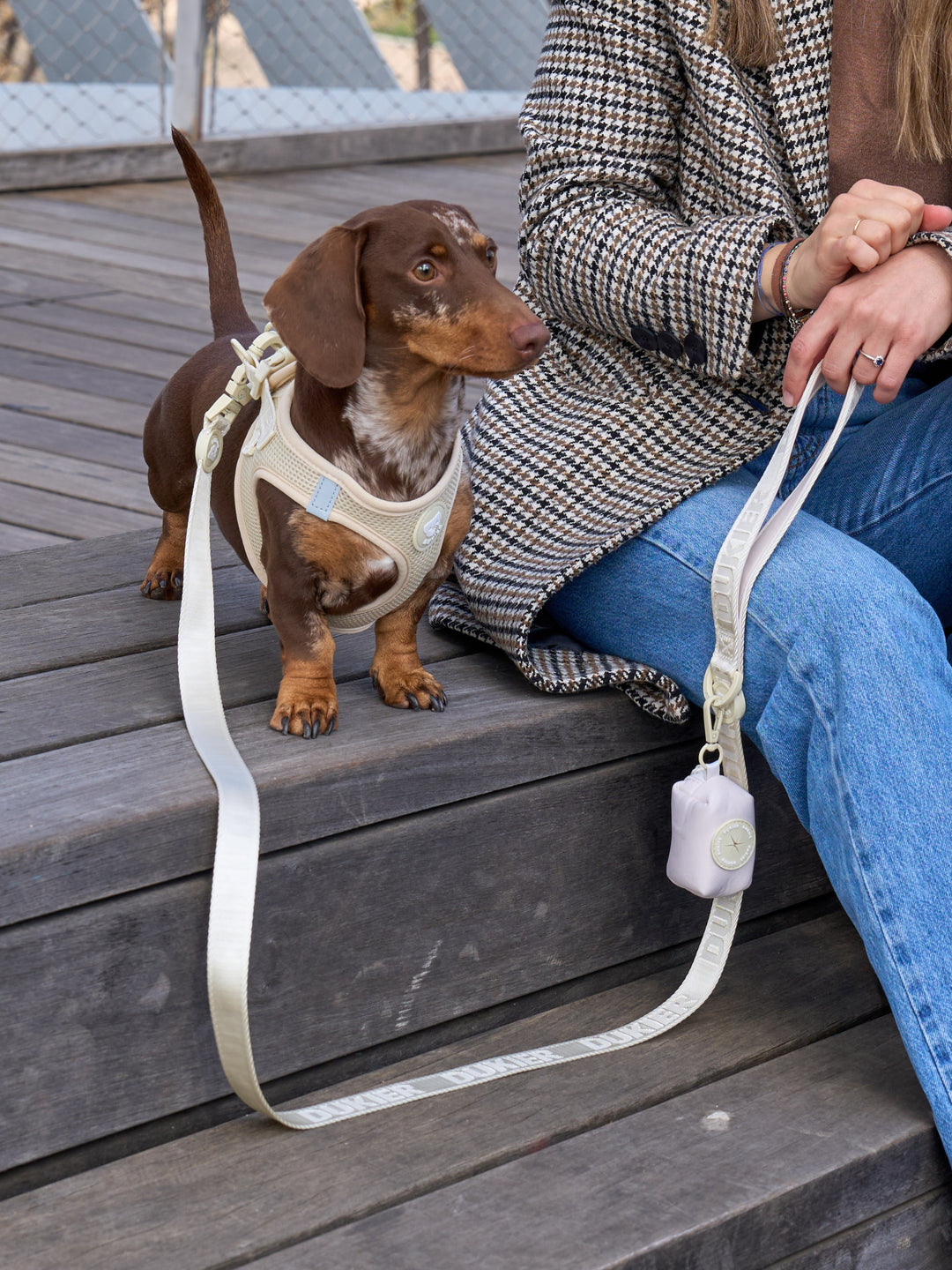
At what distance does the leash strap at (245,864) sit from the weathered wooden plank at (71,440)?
89 cm

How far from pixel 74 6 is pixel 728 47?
357cm

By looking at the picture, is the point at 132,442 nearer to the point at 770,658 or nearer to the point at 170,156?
the point at 770,658

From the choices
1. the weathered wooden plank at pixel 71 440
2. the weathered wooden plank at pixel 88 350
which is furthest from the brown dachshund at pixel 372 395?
the weathered wooden plank at pixel 88 350

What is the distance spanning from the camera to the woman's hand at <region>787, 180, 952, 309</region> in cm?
147

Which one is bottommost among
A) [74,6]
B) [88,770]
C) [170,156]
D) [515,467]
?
[170,156]

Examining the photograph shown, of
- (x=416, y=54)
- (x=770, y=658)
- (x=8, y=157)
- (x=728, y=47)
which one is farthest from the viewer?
(x=416, y=54)

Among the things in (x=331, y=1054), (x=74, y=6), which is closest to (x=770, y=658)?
(x=331, y=1054)

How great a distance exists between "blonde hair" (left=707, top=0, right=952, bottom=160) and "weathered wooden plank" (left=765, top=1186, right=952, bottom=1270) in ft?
3.49

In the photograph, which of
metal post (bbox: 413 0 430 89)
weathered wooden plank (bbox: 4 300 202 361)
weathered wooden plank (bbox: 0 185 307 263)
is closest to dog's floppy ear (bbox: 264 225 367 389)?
weathered wooden plank (bbox: 4 300 202 361)

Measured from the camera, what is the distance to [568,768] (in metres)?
1.63

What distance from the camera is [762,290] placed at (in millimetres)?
1569

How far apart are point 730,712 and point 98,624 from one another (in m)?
0.70

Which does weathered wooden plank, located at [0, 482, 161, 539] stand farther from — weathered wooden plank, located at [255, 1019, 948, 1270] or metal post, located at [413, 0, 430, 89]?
metal post, located at [413, 0, 430, 89]

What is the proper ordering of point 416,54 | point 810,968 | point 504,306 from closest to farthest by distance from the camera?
point 504,306 → point 810,968 → point 416,54
